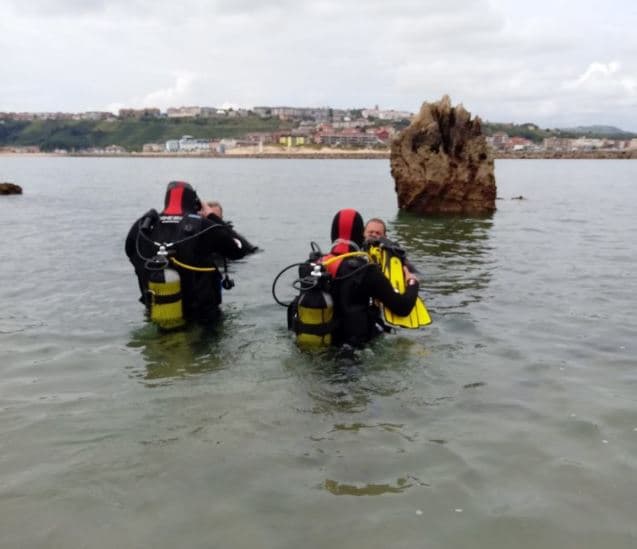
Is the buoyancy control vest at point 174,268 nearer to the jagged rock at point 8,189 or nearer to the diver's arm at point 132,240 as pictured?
the diver's arm at point 132,240

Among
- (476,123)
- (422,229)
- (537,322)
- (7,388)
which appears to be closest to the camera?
(7,388)

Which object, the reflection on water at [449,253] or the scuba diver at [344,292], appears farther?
the reflection on water at [449,253]

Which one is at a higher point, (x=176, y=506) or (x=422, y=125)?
(x=422, y=125)

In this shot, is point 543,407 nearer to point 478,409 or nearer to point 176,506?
point 478,409

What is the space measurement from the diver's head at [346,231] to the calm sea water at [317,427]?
1.47 m

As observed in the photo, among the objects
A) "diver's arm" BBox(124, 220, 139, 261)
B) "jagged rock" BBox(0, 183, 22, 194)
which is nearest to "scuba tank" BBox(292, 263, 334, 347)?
"diver's arm" BBox(124, 220, 139, 261)

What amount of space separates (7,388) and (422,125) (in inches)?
972

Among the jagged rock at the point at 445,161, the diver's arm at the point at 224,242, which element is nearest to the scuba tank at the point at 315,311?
the diver's arm at the point at 224,242

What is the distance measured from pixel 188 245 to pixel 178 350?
151cm

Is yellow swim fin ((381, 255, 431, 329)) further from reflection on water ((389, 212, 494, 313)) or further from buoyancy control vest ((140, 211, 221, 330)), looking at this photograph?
reflection on water ((389, 212, 494, 313))

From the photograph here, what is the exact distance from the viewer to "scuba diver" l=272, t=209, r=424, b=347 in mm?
7465

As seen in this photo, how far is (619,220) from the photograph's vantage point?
27.5 meters

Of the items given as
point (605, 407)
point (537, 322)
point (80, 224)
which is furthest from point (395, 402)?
point (80, 224)

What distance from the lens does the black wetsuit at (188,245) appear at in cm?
867
